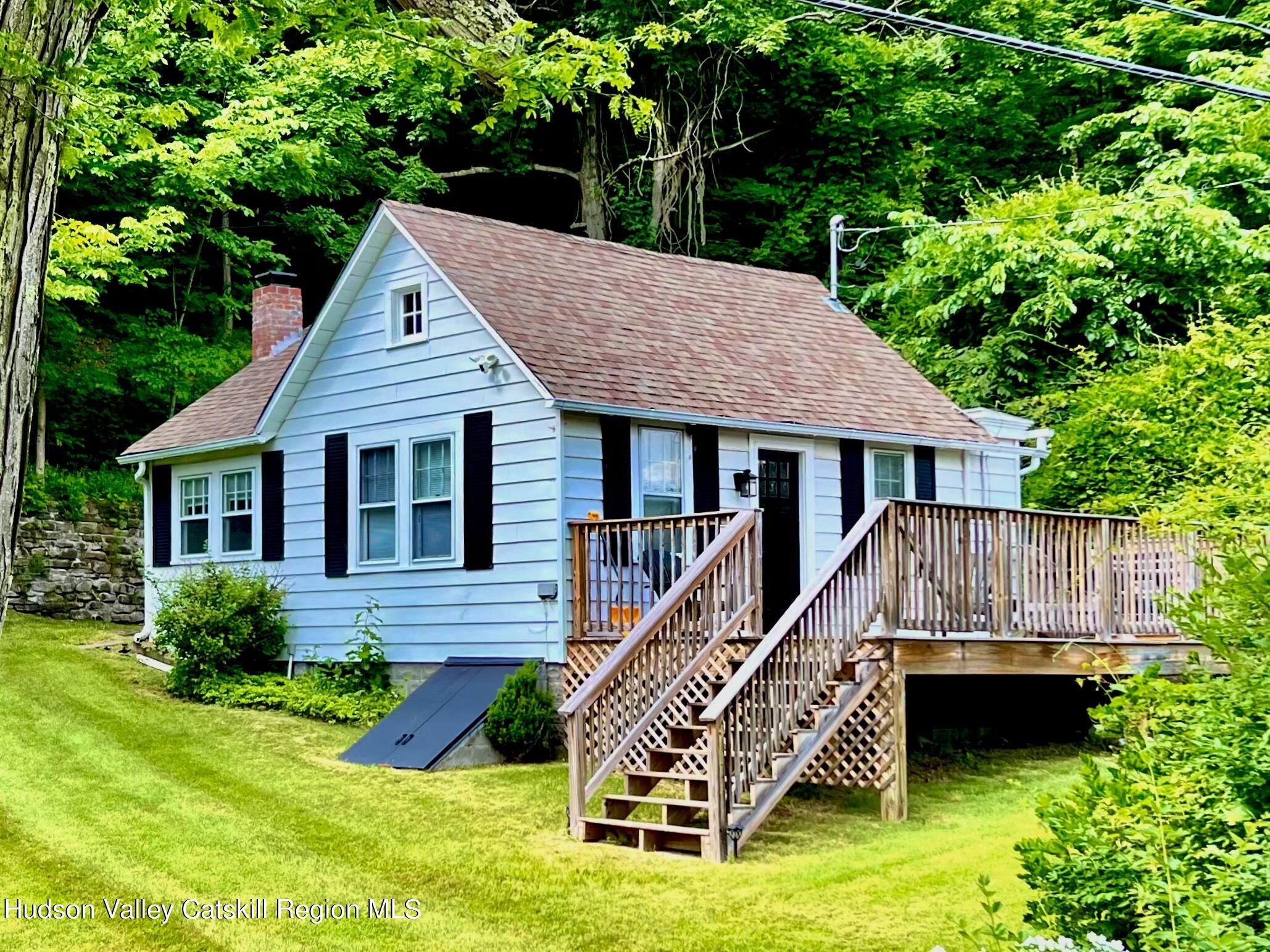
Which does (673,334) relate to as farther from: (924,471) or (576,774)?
(576,774)

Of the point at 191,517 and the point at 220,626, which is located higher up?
the point at 191,517

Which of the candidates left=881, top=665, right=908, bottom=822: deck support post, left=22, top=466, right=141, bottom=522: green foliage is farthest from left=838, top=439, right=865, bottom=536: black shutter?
left=22, top=466, right=141, bottom=522: green foliage

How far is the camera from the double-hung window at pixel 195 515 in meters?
18.7

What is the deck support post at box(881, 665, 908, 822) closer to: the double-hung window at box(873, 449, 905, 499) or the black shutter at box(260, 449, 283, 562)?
the double-hung window at box(873, 449, 905, 499)

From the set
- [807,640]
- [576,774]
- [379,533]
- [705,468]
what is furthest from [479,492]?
[807,640]

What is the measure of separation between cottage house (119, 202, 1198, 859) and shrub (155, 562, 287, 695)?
334 mm

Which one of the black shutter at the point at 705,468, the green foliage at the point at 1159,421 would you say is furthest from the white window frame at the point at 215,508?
the green foliage at the point at 1159,421

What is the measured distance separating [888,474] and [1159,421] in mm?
3991

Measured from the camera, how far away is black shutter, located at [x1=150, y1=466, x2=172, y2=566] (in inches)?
761

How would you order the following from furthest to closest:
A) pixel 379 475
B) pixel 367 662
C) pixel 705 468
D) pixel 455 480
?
pixel 379 475, pixel 367 662, pixel 705 468, pixel 455 480

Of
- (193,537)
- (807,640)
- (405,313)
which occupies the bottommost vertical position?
(807,640)

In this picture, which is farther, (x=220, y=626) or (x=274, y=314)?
(x=274, y=314)

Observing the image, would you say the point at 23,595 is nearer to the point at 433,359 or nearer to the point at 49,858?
the point at 433,359

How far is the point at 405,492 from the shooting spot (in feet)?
50.4
